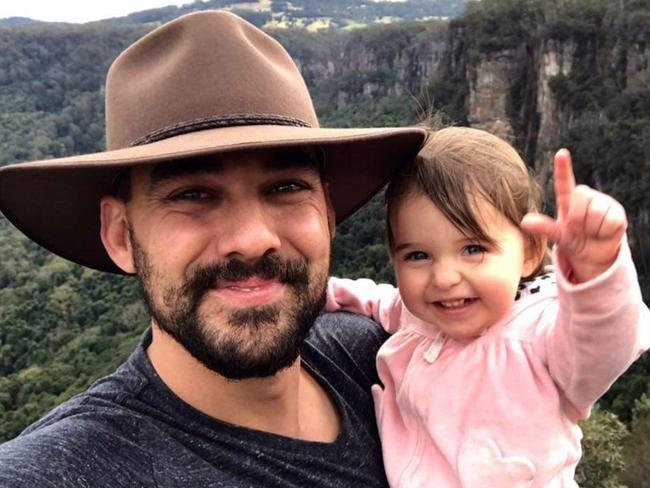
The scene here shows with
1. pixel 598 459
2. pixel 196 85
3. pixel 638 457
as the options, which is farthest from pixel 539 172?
pixel 196 85

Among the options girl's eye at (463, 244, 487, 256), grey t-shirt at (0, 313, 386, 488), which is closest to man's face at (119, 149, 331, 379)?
grey t-shirt at (0, 313, 386, 488)

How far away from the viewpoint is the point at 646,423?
52.3 feet

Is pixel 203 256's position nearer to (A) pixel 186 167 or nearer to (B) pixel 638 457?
(A) pixel 186 167

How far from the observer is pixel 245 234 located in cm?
194

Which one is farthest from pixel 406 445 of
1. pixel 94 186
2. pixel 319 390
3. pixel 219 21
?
pixel 219 21

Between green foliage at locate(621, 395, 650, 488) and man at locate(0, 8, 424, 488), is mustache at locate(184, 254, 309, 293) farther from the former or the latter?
green foliage at locate(621, 395, 650, 488)

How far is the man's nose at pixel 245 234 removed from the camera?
76.3 inches

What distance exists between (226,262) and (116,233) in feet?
1.67

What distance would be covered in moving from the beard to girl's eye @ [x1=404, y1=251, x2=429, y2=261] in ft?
1.83

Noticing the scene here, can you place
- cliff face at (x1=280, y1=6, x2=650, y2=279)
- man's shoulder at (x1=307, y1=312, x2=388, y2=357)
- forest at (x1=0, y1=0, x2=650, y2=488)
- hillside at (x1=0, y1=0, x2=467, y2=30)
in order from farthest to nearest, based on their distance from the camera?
hillside at (x1=0, y1=0, x2=467, y2=30) → cliff face at (x1=280, y1=6, x2=650, y2=279) → forest at (x1=0, y1=0, x2=650, y2=488) → man's shoulder at (x1=307, y1=312, x2=388, y2=357)

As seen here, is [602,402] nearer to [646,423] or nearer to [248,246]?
[646,423]

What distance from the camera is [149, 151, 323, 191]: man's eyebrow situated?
196 cm

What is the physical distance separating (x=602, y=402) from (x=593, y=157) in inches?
609

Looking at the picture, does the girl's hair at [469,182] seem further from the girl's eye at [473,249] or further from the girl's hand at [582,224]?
the girl's hand at [582,224]
